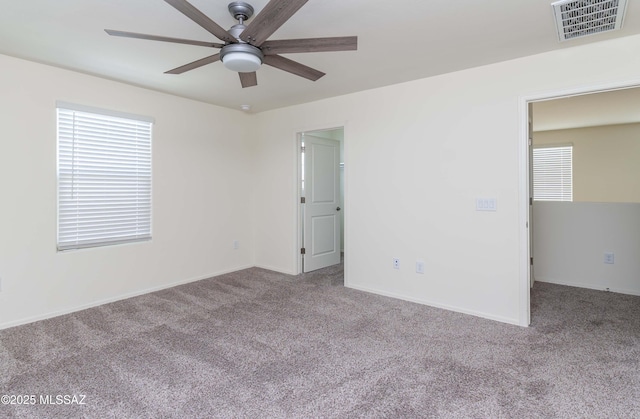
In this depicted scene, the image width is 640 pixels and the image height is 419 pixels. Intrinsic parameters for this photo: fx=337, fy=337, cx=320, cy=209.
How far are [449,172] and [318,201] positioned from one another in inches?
84.2

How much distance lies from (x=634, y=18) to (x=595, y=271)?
121 inches

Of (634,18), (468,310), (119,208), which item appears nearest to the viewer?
(634,18)

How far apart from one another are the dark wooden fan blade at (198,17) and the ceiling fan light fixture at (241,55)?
5 cm

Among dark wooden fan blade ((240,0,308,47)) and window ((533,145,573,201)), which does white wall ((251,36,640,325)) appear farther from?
window ((533,145,573,201))

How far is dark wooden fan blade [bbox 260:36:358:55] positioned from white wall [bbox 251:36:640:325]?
1.79 m

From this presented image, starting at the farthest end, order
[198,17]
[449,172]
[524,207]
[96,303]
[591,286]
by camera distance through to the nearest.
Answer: [591,286]
[96,303]
[449,172]
[524,207]
[198,17]

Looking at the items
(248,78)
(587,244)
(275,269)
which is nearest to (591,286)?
(587,244)

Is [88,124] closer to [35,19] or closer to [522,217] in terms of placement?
[35,19]

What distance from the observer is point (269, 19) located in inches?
66.7

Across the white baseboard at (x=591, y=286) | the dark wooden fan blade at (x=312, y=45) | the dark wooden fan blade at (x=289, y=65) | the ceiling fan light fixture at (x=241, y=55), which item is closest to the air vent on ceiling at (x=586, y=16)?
the dark wooden fan blade at (x=312, y=45)

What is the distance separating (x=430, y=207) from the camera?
11.6ft

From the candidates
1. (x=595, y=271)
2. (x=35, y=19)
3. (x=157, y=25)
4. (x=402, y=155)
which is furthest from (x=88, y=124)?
(x=595, y=271)

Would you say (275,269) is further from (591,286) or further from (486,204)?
(591,286)

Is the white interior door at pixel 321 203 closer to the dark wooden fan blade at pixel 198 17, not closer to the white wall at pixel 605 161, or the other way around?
the dark wooden fan blade at pixel 198 17
